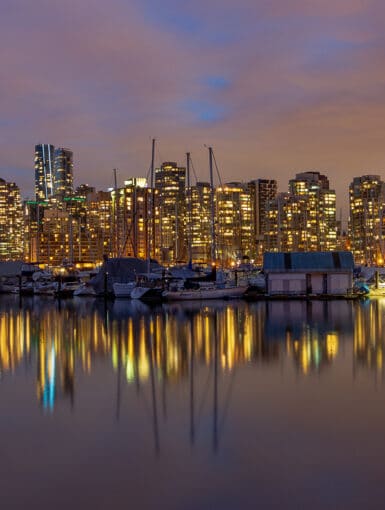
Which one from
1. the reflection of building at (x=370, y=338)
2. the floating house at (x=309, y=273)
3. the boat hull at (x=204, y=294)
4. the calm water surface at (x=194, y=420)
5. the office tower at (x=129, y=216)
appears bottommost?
the calm water surface at (x=194, y=420)

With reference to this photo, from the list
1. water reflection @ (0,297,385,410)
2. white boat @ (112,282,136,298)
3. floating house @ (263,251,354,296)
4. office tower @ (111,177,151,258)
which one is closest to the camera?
water reflection @ (0,297,385,410)

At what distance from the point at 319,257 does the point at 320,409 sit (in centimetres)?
4582

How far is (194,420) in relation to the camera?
1784 centimetres

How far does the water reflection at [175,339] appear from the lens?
25531mm

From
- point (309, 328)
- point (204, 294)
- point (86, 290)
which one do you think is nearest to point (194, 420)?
point (309, 328)

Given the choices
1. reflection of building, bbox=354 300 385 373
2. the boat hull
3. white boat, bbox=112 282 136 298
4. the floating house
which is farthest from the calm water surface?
white boat, bbox=112 282 136 298

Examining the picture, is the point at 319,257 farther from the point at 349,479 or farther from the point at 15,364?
the point at 349,479

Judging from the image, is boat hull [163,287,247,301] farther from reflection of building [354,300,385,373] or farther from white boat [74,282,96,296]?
reflection of building [354,300,385,373]

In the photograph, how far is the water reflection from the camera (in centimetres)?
2553

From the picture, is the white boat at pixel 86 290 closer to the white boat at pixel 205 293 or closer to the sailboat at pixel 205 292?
the sailboat at pixel 205 292

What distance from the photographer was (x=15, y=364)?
1089 inches

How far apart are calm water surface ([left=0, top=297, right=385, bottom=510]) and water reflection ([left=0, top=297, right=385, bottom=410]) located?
0.45 feet

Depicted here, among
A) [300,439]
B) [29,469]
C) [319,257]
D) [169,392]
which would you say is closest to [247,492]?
[300,439]

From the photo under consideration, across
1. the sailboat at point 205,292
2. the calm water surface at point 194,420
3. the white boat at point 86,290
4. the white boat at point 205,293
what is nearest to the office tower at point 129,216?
the white boat at point 86,290
